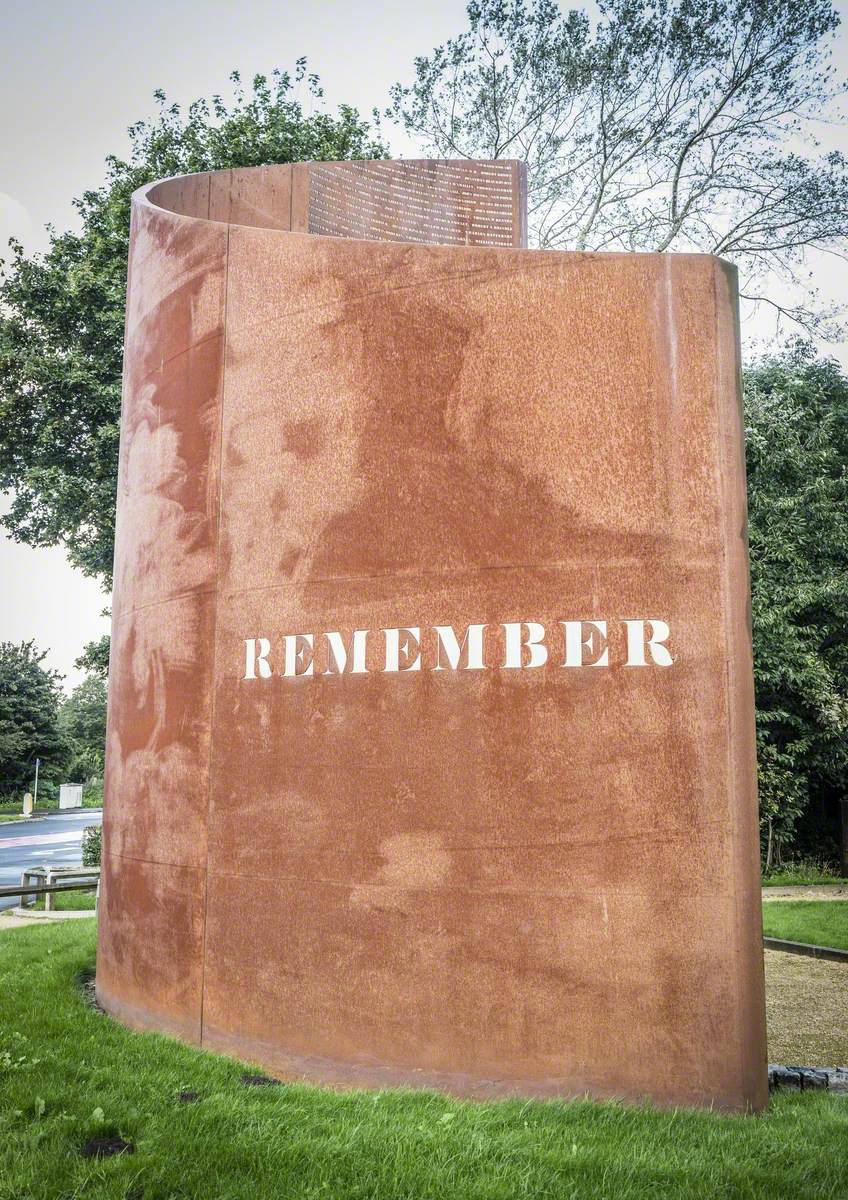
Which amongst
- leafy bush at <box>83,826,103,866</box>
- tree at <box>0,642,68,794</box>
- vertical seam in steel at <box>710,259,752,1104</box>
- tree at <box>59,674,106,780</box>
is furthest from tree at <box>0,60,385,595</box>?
tree at <box>59,674,106,780</box>

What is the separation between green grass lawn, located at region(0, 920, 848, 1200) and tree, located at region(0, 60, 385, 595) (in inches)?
594

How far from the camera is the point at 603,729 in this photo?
5.09m

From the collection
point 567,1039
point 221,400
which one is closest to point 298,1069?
point 567,1039

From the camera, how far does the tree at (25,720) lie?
1793 inches

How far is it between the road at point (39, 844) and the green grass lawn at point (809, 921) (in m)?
10.5

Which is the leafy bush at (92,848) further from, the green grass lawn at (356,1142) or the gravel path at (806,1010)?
the green grass lawn at (356,1142)

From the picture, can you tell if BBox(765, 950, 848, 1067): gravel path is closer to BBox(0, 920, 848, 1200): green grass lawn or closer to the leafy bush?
BBox(0, 920, 848, 1200): green grass lawn

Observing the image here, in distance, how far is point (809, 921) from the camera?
43.6ft

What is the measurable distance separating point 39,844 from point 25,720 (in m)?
21.0

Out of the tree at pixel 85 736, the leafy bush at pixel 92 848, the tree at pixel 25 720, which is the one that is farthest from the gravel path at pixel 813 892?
the tree at pixel 85 736

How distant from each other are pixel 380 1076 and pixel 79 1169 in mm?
1707

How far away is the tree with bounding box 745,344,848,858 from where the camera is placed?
18250 mm

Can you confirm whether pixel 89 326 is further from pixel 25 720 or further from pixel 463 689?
pixel 25 720

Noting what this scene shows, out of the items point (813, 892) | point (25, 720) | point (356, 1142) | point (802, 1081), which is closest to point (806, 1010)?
point (802, 1081)
